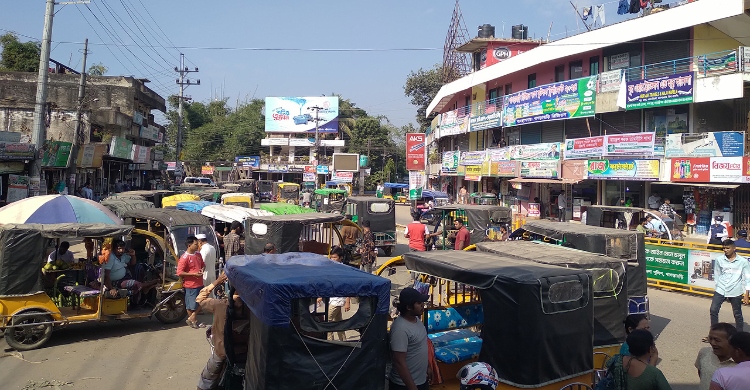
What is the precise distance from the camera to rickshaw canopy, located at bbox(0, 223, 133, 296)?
323 inches

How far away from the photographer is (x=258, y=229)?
39.7 ft

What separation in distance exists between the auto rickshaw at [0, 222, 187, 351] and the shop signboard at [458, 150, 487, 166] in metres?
27.7

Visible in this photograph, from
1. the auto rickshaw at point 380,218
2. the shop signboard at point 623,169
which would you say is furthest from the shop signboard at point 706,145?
the auto rickshaw at point 380,218

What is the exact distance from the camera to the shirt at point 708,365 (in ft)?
14.4

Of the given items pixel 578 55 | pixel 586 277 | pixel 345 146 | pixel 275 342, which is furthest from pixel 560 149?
pixel 345 146

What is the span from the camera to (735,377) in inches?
149

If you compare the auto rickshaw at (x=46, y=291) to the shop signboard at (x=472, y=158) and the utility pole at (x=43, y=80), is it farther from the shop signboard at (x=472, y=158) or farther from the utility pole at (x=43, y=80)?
the shop signboard at (x=472, y=158)

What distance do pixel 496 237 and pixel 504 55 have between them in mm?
24986

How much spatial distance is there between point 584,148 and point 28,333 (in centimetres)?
2314

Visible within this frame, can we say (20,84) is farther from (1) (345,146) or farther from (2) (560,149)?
(1) (345,146)

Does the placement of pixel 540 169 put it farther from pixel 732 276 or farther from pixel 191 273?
pixel 191 273

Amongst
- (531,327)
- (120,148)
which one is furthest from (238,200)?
(531,327)

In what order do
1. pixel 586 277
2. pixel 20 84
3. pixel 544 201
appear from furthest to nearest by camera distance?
pixel 20 84, pixel 544 201, pixel 586 277

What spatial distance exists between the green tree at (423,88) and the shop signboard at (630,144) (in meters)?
41.3
